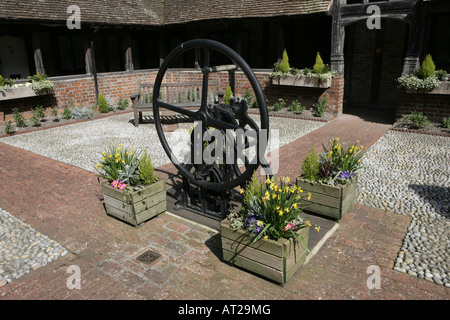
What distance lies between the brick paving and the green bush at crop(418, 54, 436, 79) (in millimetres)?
6022

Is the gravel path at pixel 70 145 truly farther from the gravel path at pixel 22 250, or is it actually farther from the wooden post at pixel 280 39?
the wooden post at pixel 280 39

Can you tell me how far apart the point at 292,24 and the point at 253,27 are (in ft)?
5.97

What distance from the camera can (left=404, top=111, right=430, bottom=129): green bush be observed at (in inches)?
370

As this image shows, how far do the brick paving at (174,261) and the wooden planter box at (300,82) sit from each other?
6.77m

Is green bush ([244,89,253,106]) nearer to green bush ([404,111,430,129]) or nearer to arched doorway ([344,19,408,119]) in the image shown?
arched doorway ([344,19,408,119])

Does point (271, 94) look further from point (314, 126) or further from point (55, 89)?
point (55, 89)

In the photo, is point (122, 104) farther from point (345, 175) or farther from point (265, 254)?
point (265, 254)

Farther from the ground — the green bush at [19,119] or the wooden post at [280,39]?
the wooden post at [280,39]

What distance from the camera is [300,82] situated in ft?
37.4

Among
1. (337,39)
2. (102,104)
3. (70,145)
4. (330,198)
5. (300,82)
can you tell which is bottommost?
(70,145)

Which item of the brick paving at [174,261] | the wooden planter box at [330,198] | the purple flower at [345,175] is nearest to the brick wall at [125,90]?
the brick paving at [174,261]

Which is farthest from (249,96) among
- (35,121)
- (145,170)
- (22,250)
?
(22,250)

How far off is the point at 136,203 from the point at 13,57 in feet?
43.2

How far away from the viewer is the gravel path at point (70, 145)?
4.03 m
